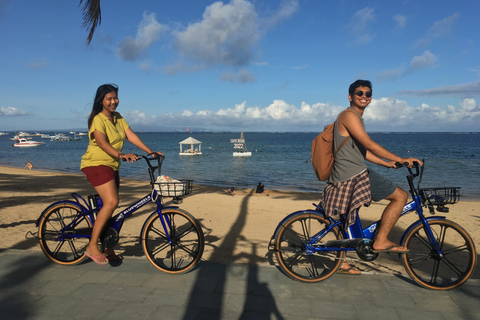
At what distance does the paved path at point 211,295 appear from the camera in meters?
2.80

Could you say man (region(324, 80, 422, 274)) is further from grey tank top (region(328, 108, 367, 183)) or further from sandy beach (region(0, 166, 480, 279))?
sandy beach (region(0, 166, 480, 279))

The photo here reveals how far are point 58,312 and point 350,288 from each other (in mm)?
2653

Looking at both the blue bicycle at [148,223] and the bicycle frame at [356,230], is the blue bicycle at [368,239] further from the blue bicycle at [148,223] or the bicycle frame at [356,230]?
the blue bicycle at [148,223]

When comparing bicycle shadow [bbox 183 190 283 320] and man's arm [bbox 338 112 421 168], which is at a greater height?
man's arm [bbox 338 112 421 168]

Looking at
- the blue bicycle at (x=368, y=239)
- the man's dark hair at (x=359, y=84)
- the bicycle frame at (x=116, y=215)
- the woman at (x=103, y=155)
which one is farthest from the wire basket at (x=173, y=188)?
the man's dark hair at (x=359, y=84)

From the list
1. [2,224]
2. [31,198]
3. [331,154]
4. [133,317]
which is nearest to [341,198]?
[331,154]

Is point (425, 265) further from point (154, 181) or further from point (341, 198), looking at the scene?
point (154, 181)

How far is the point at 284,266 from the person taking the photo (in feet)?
11.5

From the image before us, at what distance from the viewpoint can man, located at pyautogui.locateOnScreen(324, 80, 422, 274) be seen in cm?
315

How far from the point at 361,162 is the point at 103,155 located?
261 centimetres

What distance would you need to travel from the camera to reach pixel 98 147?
3520mm

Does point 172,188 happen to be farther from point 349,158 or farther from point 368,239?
point 368,239

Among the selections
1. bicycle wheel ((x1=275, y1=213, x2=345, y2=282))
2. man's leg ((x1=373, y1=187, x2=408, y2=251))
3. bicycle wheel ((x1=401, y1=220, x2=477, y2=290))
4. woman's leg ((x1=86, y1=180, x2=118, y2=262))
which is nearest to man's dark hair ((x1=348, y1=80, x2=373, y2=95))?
man's leg ((x1=373, y1=187, x2=408, y2=251))

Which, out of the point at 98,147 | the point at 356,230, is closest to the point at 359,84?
the point at 356,230
